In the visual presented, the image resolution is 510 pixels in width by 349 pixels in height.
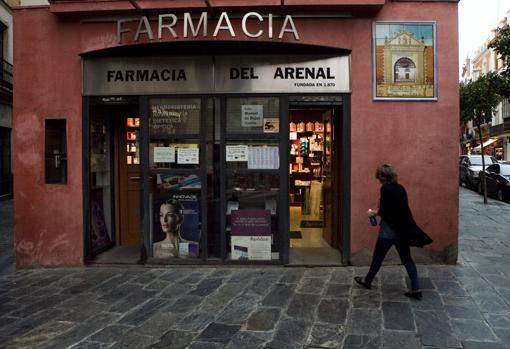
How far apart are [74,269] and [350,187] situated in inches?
178

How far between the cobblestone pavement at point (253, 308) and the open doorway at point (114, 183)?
0.99m

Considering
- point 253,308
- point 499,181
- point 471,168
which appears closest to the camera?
point 253,308

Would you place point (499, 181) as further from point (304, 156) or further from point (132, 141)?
point (132, 141)

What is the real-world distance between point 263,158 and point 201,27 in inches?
84.8

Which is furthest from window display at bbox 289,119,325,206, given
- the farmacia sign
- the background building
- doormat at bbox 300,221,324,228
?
the background building

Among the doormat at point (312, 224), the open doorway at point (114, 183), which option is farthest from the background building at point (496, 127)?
the open doorway at point (114, 183)

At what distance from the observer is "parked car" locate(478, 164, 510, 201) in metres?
16.5

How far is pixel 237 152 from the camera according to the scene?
279 inches

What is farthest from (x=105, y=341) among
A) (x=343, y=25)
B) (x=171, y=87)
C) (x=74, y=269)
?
(x=343, y=25)

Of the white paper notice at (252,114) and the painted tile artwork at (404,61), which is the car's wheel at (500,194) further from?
the white paper notice at (252,114)

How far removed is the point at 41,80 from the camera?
713cm

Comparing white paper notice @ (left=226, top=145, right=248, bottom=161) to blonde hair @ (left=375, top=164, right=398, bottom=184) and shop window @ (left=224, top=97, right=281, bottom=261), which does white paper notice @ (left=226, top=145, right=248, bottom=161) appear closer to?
shop window @ (left=224, top=97, right=281, bottom=261)

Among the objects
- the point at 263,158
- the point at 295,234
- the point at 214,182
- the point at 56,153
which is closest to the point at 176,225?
the point at 214,182

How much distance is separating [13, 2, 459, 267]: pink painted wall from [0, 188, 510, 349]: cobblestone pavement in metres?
0.60
